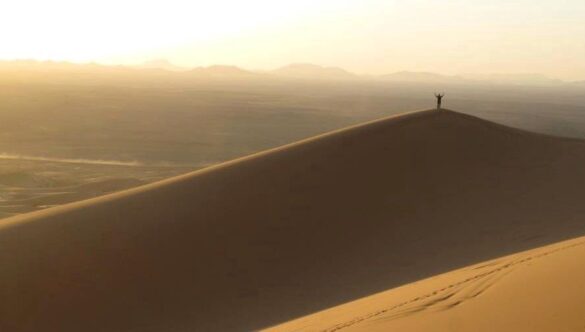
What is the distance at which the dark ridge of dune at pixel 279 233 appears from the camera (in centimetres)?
992

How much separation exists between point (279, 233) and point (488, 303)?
6991 millimetres

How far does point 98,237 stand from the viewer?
12.2 metres

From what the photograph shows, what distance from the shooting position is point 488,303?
5.93 meters

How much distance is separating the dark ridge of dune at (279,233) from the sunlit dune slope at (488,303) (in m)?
2.14

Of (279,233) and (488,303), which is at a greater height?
(488,303)

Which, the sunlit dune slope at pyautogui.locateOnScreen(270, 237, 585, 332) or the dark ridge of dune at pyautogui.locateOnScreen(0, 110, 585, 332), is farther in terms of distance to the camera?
the dark ridge of dune at pyautogui.locateOnScreen(0, 110, 585, 332)

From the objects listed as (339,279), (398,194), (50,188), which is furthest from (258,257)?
(50,188)

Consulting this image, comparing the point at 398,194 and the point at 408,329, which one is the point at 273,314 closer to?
the point at 408,329

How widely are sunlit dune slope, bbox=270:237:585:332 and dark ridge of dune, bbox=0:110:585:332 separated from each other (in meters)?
2.14

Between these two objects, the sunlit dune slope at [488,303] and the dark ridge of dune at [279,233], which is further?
the dark ridge of dune at [279,233]

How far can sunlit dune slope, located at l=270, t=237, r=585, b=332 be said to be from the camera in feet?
17.4

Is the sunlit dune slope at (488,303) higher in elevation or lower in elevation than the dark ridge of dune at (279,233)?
higher

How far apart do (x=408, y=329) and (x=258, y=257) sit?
6189 mm

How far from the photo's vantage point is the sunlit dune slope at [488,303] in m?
5.30
